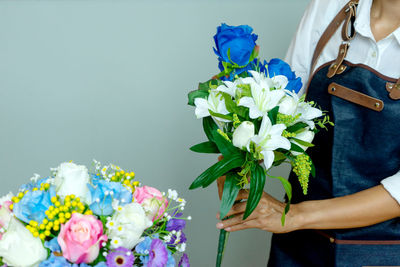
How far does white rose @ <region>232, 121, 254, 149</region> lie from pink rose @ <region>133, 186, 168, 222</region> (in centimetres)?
18

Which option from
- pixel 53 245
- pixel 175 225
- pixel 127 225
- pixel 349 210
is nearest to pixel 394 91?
pixel 349 210

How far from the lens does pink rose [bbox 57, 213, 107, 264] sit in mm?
741

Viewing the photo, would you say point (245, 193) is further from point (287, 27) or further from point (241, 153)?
point (287, 27)

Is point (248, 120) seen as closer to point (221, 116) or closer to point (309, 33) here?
point (221, 116)

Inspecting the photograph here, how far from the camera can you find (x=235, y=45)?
1036 millimetres

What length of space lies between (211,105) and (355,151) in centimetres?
51

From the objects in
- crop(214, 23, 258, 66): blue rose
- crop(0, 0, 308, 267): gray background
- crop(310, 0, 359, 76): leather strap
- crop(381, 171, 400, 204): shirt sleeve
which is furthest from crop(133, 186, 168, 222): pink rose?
crop(0, 0, 308, 267): gray background

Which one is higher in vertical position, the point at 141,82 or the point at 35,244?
the point at 141,82

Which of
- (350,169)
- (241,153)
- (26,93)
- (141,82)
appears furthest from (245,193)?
(26,93)

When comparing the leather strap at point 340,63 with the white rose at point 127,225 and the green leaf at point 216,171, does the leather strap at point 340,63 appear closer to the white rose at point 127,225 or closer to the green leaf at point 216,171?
the green leaf at point 216,171

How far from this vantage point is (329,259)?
4.46 ft

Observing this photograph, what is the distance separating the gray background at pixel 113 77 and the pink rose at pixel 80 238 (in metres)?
1.45

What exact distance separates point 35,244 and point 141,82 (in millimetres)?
1496

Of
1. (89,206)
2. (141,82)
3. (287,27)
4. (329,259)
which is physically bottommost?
(329,259)
